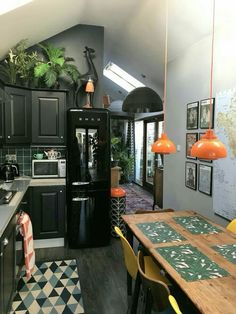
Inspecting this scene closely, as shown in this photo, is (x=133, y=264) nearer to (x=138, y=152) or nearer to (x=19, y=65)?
(x=19, y=65)

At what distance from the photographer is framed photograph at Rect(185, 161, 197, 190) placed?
143 inches

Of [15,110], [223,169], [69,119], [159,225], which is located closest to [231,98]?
[223,169]

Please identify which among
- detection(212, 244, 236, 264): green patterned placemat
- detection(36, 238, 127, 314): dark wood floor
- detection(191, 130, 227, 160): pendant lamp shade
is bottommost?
detection(36, 238, 127, 314): dark wood floor

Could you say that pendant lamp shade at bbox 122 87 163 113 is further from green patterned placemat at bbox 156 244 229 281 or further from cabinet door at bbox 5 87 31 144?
green patterned placemat at bbox 156 244 229 281

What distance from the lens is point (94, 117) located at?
11.8 ft

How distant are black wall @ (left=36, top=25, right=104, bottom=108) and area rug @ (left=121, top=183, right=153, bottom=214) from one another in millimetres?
2599

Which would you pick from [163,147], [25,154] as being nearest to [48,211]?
A: [25,154]

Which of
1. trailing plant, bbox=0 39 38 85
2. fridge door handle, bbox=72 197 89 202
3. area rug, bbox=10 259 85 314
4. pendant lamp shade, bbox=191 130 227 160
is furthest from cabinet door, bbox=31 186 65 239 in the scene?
pendant lamp shade, bbox=191 130 227 160

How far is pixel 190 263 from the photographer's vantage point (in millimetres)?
1596

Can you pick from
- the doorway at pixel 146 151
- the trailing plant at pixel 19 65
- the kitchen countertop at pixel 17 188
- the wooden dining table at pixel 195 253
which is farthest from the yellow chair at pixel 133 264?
the doorway at pixel 146 151

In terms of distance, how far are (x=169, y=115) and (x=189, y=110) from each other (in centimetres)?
73

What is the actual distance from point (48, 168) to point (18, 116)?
84 cm

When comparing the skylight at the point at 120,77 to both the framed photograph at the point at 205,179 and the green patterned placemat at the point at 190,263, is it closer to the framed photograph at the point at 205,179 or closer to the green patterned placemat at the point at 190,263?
the framed photograph at the point at 205,179

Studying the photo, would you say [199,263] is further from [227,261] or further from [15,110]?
[15,110]
